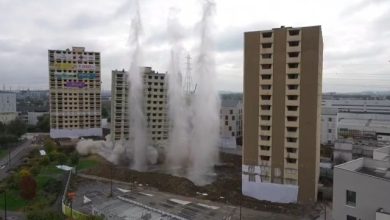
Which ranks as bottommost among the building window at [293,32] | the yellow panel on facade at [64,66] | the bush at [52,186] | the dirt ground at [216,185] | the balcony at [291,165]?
the bush at [52,186]

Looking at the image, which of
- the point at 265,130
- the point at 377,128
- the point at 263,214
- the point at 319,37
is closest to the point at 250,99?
the point at 265,130

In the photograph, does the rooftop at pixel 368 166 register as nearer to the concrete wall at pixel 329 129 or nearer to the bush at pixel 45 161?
the bush at pixel 45 161

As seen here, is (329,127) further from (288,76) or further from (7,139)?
(7,139)

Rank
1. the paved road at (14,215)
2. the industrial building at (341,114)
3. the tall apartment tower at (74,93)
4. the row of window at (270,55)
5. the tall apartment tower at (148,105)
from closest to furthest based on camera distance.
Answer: the paved road at (14,215), the row of window at (270,55), the tall apartment tower at (148,105), the industrial building at (341,114), the tall apartment tower at (74,93)

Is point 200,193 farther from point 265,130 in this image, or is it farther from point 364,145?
point 364,145

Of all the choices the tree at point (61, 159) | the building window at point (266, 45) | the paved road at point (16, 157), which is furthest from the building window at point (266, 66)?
the paved road at point (16, 157)

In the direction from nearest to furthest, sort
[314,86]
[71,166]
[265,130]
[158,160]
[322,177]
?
[314,86] → [265,130] → [322,177] → [71,166] → [158,160]

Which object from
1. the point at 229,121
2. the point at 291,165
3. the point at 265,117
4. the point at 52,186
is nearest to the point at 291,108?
the point at 265,117
